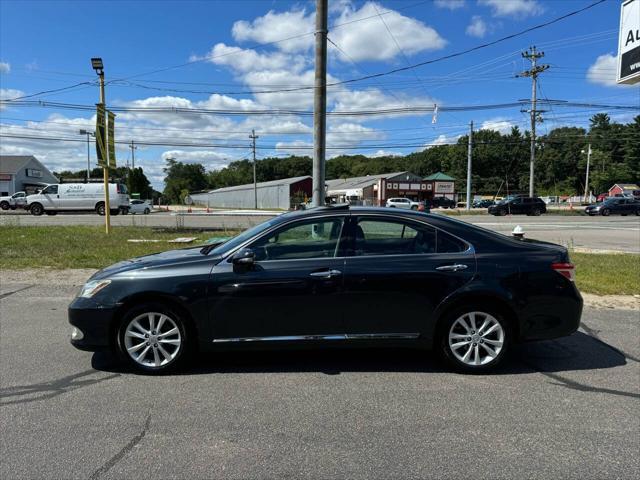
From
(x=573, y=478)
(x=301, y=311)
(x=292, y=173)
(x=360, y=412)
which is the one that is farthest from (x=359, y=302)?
(x=292, y=173)

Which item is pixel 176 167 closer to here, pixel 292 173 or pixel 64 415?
pixel 292 173

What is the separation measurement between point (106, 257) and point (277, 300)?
8.49 meters

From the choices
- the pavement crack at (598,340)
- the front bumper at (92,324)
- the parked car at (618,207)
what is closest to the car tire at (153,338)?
the front bumper at (92,324)

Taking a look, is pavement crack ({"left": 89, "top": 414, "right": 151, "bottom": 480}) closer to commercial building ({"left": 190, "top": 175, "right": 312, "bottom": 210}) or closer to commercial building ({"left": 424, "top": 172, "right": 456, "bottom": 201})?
commercial building ({"left": 190, "top": 175, "right": 312, "bottom": 210})

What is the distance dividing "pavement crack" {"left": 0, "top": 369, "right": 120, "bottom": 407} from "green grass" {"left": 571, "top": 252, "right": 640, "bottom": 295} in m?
7.76

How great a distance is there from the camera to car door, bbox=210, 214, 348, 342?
4.21m

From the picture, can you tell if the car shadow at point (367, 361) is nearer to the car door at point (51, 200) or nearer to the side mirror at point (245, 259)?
the side mirror at point (245, 259)

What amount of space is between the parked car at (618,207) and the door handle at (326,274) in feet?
148

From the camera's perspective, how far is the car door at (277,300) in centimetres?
421

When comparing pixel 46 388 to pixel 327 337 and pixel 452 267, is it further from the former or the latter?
pixel 452 267

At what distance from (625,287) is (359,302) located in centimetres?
642

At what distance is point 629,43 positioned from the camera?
31.6 ft

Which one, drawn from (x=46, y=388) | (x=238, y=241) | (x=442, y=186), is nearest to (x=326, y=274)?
(x=238, y=241)

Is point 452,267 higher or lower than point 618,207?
lower
